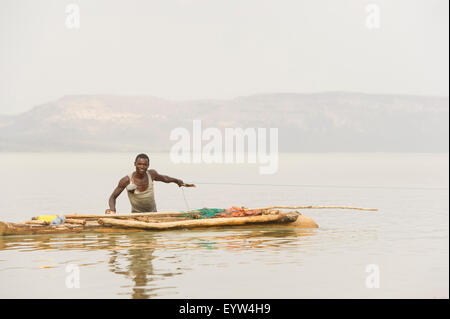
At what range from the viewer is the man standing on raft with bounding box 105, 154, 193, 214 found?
15.2 meters

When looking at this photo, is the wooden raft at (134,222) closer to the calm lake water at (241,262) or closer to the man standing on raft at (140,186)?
the calm lake water at (241,262)

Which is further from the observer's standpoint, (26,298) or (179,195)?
(179,195)

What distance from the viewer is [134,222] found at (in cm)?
1502

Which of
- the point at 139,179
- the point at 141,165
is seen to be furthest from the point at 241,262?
the point at 139,179

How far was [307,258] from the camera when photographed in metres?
13.0

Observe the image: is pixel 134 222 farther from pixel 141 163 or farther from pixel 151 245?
pixel 141 163

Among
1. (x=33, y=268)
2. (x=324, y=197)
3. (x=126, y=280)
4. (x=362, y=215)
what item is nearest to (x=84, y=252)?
(x=33, y=268)

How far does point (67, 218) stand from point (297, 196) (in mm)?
18194

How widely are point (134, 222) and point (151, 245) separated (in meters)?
1.05

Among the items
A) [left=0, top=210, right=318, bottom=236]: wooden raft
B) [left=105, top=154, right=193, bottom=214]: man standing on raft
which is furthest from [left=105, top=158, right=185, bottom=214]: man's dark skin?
[left=0, top=210, right=318, bottom=236]: wooden raft

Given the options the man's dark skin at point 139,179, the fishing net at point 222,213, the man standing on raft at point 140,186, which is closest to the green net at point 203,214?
the fishing net at point 222,213

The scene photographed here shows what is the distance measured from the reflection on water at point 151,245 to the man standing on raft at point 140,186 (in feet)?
2.50

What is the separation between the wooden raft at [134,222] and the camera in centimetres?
1491
